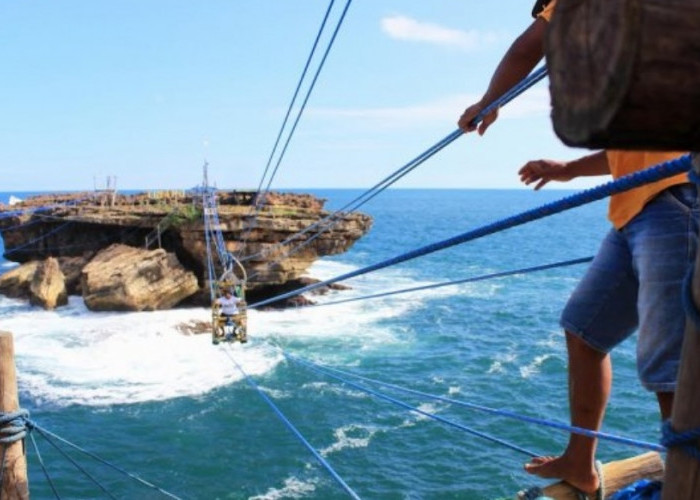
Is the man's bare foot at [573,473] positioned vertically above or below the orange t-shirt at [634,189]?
below

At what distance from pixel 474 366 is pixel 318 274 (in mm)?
25689

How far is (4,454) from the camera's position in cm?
521

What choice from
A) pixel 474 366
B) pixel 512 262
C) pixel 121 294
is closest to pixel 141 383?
pixel 121 294

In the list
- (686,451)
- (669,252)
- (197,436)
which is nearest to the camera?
(686,451)

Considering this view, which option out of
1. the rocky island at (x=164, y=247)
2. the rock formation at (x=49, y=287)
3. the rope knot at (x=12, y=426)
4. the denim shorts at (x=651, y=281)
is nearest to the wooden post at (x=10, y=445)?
the rope knot at (x=12, y=426)

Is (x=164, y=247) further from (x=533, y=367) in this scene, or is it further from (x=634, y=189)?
(x=634, y=189)

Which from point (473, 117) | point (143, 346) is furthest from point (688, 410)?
point (143, 346)

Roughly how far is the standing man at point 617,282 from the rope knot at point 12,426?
399cm

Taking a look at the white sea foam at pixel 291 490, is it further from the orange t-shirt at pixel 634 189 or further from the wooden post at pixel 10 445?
the orange t-shirt at pixel 634 189

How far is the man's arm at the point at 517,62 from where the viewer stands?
10.6 ft

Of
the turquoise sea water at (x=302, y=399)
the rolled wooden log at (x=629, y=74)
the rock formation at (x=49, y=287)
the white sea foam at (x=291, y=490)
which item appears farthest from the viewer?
the rock formation at (x=49, y=287)

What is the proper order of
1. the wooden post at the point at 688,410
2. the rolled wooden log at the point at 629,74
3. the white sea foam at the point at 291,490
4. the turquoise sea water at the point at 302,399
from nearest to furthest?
1. the rolled wooden log at the point at 629,74
2. the wooden post at the point at 688,410
3. the white sea foam at the point at 291,490
4. the turquoise sea water at the point at 302,399

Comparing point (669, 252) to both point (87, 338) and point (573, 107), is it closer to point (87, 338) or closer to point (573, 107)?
point (573, 107)

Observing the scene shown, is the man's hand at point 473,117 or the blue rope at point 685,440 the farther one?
the man's hand at point 473,117
